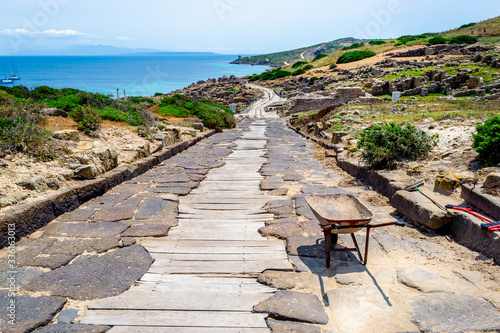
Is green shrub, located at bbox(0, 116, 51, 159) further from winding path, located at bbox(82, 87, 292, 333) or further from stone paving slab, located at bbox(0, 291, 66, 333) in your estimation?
stone paving slab, located at bbox(0, 291, 66, 333)

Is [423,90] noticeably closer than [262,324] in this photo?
No

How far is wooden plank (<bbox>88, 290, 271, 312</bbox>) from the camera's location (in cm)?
289

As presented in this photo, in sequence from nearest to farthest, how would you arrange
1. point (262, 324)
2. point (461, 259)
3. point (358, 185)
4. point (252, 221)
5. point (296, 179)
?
point (262, 324) < point (461, 259) < point (252, 221) < point (358, 185) < point (296, 179)

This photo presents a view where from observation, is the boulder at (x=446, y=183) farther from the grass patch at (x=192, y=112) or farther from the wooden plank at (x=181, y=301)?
the grass patch at (x=192, y=112)

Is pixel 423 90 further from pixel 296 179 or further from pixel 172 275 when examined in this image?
pixel 172 275

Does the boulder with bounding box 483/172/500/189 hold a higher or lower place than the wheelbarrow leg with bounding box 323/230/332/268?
higher

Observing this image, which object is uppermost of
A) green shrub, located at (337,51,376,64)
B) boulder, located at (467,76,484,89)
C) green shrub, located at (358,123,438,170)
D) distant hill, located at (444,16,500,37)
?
Result: distant hill, located at (444,16,500,37)

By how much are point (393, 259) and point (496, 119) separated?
3.21 metres

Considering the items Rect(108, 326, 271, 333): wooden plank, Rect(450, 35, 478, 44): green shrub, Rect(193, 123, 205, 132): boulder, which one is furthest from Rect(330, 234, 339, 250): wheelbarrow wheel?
Rect(450, 35, 478, 44): green shrub

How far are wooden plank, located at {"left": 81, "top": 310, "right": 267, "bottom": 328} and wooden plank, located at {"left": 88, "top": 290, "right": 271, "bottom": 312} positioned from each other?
0.05 metres

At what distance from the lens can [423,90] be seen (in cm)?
2225

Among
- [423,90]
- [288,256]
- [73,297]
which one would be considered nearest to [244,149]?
[288,256]

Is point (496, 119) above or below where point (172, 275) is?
above

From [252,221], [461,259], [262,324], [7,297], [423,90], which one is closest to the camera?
[262,324]
